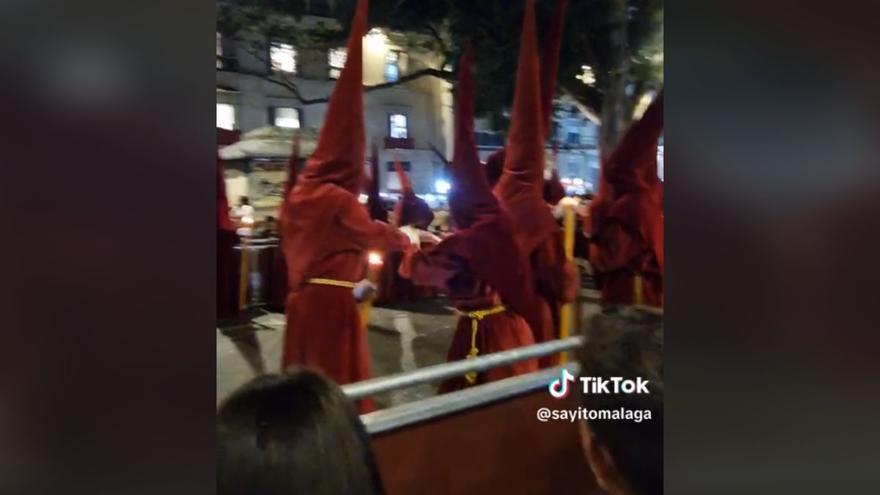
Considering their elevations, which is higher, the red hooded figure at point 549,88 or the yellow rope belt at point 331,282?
the red hooded figure at point 549,88

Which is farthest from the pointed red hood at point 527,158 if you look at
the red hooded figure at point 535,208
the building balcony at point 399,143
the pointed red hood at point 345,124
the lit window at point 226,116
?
the lit window at point 226,116

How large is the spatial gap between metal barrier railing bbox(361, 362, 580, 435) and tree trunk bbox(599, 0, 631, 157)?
54 centimetres

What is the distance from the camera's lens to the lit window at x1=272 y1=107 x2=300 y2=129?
1546 mm

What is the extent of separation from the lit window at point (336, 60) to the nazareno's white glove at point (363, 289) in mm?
451

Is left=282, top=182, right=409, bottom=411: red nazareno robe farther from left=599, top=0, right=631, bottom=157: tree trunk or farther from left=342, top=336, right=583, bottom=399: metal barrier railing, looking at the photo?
left=599, top=0, right=631, bottom=157: tree trunk

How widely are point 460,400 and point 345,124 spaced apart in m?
0.67

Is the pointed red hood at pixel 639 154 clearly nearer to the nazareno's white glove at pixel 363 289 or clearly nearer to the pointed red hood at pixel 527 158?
the pointed red hood at pixel 527 158

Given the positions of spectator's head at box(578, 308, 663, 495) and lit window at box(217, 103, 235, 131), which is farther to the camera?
spectator's head at box(578, 308, 663, 495)

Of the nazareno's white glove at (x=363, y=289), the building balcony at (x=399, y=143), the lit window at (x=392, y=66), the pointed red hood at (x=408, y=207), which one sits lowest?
the nazareno's white glove at (x=363, y=289)

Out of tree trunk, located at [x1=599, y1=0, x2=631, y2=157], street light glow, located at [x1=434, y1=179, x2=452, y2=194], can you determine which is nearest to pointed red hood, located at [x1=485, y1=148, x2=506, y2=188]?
street light glow, located at [x1=434, y1=179, x2=452, y2=194]

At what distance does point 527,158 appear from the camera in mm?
1644

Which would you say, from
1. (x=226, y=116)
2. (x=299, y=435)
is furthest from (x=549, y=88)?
(x=299, y=435)

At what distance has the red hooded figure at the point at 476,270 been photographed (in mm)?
1625
